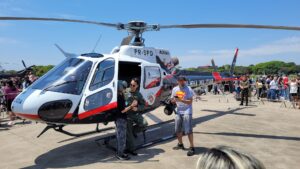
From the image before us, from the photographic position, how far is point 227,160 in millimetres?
1344

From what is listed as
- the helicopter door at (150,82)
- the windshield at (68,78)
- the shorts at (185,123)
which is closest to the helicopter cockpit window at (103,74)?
the windshield at (68,78)

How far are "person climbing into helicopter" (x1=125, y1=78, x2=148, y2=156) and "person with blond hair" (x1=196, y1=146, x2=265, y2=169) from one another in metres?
6.04

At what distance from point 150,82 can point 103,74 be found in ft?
6.00

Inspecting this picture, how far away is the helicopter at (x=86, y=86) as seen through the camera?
22.2 feet

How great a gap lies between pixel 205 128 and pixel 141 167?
420 centimetres

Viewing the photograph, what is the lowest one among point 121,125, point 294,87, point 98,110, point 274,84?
point 121,125

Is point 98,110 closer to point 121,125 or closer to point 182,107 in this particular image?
point 121,125

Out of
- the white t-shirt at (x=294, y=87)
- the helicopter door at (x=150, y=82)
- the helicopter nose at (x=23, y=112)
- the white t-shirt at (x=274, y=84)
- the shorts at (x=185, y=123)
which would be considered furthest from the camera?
the white t-shirt at (x=274, y=84)

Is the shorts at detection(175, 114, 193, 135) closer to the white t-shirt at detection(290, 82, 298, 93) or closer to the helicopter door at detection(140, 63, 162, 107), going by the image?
the helicopter door at detection(140, 63, 162, 107)

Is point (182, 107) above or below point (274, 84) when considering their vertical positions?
below

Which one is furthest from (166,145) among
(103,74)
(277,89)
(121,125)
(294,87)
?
(277,89)


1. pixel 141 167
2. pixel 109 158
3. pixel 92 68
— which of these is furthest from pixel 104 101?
pixel 141 167

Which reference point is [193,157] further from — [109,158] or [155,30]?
[155,30]

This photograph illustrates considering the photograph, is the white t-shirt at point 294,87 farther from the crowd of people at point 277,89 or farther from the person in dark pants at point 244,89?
the person in dark pants at point 244,89
